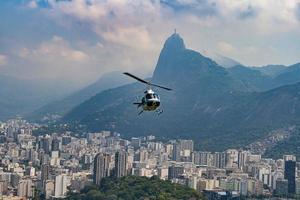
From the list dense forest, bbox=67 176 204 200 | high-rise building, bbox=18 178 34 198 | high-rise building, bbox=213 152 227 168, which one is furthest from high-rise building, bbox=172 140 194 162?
dense forest, bbox=67 176 204 200

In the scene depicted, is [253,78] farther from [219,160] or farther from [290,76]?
[219,160]

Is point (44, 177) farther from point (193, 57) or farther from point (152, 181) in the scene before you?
point (193, 57)

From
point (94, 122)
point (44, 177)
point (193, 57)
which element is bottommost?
point (44, 177)

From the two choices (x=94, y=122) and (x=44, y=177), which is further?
(x=94, y=122)

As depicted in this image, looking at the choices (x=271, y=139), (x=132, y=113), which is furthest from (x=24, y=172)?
(x=132, y=113)

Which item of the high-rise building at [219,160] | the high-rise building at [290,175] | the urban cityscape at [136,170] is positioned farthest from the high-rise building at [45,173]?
the high-rise building at [219,160]

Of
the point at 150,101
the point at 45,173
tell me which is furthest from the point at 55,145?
the point at 150,101
